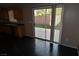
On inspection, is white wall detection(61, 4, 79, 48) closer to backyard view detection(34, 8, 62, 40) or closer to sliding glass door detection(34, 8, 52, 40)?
backyard view detection(34, 8, 62, 40)

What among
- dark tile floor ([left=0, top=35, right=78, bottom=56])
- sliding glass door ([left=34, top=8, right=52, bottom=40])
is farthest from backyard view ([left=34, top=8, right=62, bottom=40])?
dark tile floor ([left=0, top=35, right=78, bottom=56])

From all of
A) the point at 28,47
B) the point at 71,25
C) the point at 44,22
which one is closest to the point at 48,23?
the point at 44,22

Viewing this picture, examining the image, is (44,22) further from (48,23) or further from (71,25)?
(71,25)

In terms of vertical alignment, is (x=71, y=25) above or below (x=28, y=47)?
above

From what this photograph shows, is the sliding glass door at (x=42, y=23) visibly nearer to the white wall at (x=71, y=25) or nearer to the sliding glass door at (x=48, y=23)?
the sliding glass door at (x=48, y=23)

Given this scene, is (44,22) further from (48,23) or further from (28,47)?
(28,47)

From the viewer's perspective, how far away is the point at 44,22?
1.40 metres

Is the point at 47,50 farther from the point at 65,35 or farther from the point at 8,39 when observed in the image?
the point at 8,39

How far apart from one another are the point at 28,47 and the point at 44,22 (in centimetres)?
38

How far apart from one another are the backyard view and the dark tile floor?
10 cm

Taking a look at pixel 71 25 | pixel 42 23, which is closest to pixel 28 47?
pixel 42 23

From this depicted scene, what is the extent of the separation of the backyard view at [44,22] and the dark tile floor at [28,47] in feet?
0.33

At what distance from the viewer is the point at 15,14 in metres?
1.38

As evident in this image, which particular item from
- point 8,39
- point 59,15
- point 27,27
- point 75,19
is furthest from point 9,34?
point 75,19
